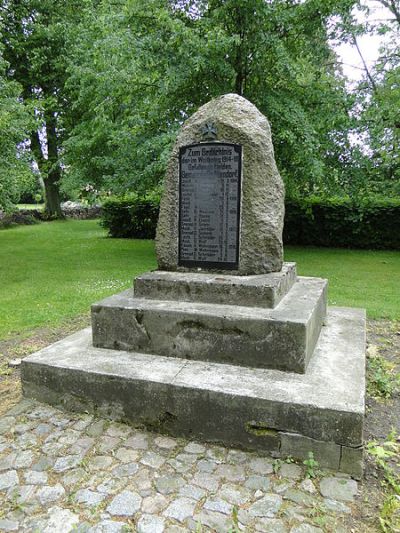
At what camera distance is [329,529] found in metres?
2.32

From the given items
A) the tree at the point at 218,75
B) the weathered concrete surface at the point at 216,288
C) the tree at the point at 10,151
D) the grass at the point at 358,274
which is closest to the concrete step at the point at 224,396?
the weathered concrete surface at the point at 216,288

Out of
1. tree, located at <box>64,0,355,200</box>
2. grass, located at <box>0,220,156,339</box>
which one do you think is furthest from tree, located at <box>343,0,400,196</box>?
grass, located at <box>0,220,156,339</box>

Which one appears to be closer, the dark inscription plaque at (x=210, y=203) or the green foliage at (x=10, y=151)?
the dark inscription plaque at (x=210, y=203)

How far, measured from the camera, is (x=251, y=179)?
4070mm

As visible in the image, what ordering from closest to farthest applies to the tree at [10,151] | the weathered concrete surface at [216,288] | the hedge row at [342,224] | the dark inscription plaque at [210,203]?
the weathered concrete surface at [216,288], the dark inscription plaque at [210,203], the tree at [10,151], the hedge row at [342,224]

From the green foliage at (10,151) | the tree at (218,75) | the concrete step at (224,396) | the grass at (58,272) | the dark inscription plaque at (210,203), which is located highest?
the tree at (218,75)

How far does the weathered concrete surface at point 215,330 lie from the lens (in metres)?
3.45

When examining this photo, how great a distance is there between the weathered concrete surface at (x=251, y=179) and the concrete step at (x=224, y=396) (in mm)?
1044

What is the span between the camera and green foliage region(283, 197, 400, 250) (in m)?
14.9

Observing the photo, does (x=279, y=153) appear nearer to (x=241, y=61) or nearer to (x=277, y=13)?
(x=241, y=61)

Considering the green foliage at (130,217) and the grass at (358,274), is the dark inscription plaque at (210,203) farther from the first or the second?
the green foliage at (130,217)

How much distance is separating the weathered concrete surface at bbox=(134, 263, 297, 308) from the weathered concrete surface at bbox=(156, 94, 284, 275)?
21 cm

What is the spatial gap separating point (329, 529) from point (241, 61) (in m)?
10.1

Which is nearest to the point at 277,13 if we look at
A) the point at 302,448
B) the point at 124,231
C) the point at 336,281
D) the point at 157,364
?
the point at 336,281
